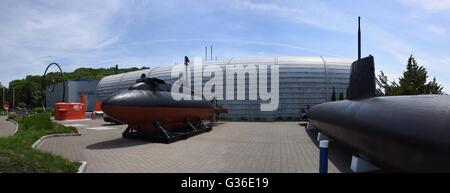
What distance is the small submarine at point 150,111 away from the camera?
14547 mm

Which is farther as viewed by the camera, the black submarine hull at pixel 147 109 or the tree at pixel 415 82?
the tree at pixel 415 82

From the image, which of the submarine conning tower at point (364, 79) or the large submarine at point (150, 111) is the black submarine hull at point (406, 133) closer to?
the submarine conning tower at point (364, 79)

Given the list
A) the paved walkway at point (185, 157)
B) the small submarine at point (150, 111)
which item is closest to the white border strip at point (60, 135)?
the paved walkway at point (185, 157)

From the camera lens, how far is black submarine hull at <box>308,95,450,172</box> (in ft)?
15.1

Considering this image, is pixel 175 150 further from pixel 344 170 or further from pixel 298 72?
pixel 298 72

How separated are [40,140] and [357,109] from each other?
11.7 meters

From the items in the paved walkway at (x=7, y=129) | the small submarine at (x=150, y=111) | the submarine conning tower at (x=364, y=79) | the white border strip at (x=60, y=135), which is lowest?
the paved walkway at (x=7, y=129)

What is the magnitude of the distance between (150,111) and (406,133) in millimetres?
11511

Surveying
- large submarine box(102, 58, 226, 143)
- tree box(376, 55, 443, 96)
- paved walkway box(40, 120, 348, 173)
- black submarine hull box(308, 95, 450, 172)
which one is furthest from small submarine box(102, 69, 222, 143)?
tree box(376, 55, 443, 96)

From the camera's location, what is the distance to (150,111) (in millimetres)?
15344

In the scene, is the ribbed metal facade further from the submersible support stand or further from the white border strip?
the white border strip

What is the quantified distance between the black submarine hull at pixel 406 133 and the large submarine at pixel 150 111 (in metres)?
8.37

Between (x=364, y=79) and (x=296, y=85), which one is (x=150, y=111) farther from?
(x=296, y=85)
